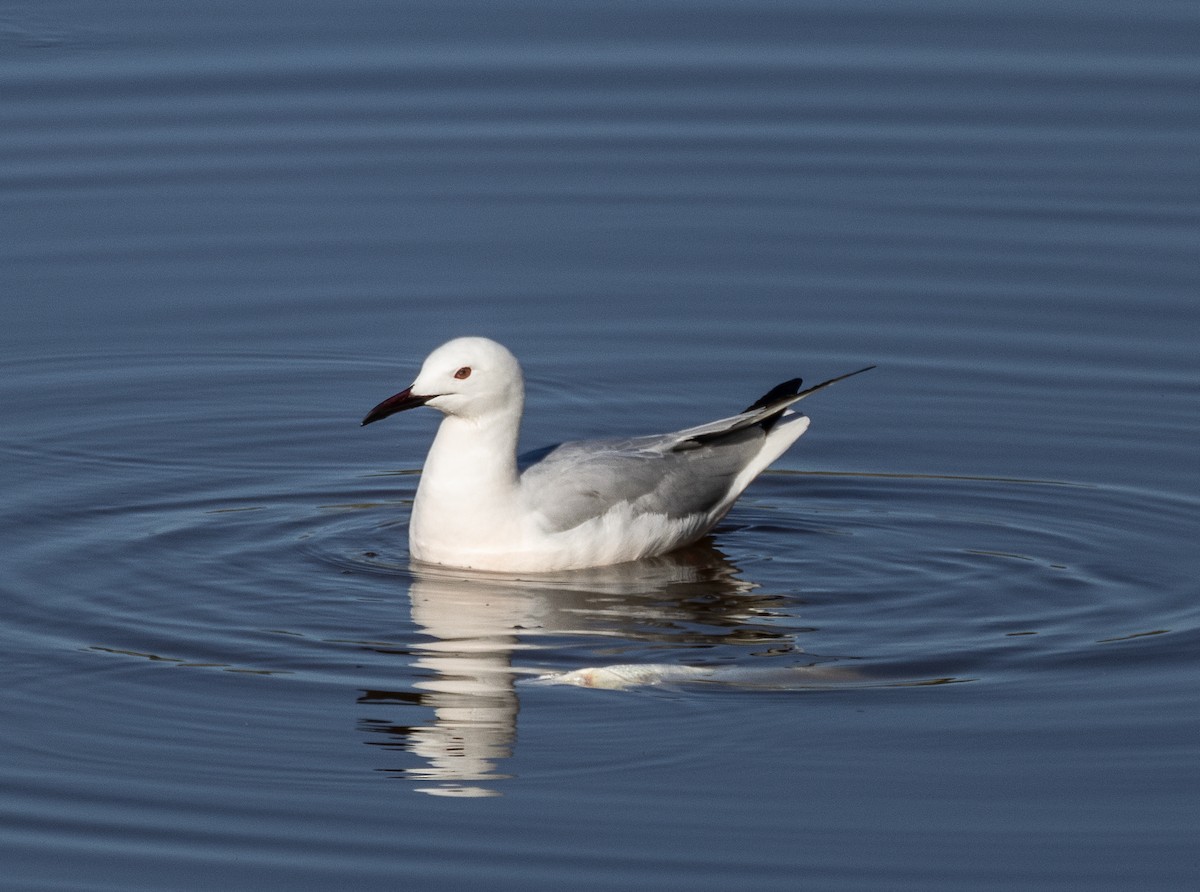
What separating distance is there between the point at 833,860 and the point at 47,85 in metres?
11.3

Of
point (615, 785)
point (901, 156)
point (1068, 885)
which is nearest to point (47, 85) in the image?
point (901, 156)

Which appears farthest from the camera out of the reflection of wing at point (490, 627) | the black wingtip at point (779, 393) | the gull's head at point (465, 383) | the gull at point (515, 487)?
the black wingtip at point (779, 393)

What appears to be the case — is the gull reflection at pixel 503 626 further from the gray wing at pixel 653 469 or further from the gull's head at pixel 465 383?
the gull's head at pixel 465 383

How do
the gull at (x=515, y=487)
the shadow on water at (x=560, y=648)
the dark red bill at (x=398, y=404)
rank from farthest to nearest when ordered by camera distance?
the gull at (x=515, y=487) < the dark red bill at (x=398, y=404) < the shadow on water at (x=560, y=648)

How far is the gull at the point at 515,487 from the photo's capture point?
415 inches

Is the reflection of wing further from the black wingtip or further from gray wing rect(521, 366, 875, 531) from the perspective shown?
the black wingtip

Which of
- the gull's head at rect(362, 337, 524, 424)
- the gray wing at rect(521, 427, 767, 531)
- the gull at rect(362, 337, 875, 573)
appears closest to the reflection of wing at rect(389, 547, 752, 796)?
the gull at rect(362, 337, 875, 573)

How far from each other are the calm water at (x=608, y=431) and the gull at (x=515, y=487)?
183mm

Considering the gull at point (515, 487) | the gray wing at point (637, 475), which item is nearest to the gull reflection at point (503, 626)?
the gull at point (515, 487)

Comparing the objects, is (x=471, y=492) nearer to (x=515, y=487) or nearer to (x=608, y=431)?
(x=515, y=487)

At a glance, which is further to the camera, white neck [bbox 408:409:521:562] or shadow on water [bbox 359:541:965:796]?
white neck [bbox 408:409:521:562]

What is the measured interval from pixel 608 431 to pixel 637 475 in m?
1.51

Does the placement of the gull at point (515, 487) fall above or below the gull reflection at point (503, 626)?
above

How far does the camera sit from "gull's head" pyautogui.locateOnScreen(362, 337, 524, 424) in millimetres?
10438
